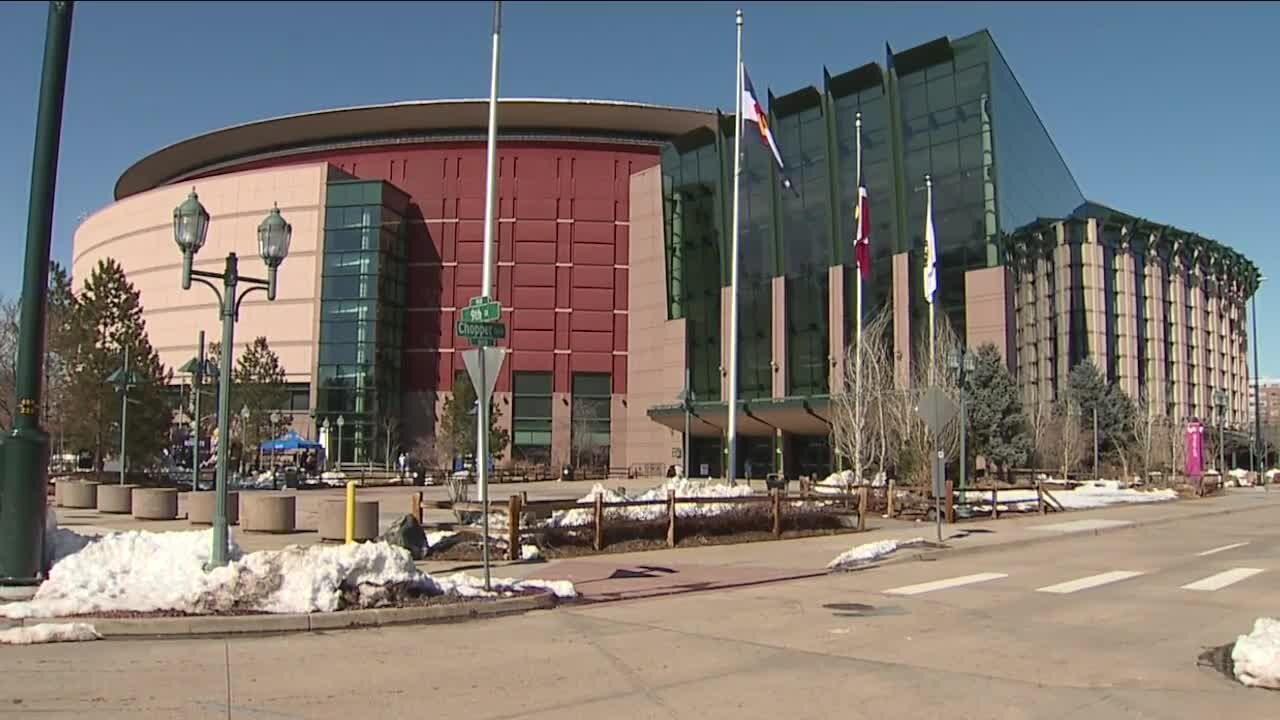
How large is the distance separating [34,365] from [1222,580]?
16.8 meters

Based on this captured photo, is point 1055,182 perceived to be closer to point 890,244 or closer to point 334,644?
point 890,244

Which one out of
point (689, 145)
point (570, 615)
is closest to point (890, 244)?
point (689, 145)

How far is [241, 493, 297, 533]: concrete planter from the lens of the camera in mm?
22328

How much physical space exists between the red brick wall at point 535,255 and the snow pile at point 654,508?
211 feet

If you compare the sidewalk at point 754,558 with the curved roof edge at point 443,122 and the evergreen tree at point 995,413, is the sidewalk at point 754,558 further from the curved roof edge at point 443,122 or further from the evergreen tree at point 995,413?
the curved roof edge at point 443,122

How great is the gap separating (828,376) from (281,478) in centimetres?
3109

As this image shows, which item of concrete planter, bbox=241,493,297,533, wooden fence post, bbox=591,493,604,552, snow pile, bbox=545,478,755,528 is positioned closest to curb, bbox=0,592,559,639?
wooden fence post, bbox=591,493,604,552

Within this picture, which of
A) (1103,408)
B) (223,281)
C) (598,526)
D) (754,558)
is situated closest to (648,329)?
(1103,408)

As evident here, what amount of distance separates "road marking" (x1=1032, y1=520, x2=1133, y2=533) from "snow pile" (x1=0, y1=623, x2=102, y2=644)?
857 inches

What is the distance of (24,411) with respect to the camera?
11.9 meters

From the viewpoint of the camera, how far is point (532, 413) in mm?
88938

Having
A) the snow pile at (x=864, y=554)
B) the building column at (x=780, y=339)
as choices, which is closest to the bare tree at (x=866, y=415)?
the snow pile at (x=864, y=554)

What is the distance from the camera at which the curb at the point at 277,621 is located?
33.4ft

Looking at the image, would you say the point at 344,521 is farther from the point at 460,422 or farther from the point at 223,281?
the point at 460,422
